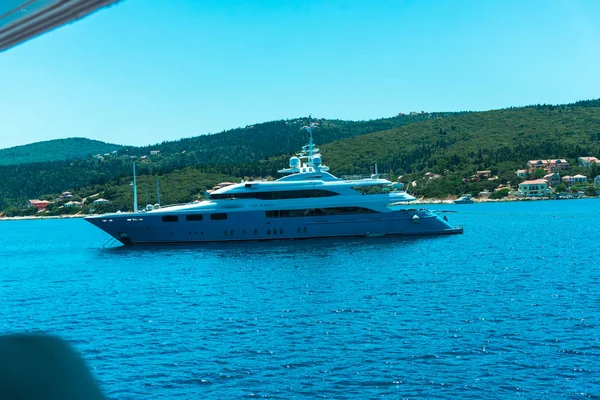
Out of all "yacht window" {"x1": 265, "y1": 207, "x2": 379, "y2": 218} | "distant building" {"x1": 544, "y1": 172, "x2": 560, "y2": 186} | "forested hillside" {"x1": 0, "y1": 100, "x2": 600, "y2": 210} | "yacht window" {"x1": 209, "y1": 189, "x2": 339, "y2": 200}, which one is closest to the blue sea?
"yacht window" {"x1": 265, "y1": 207, "x2": 379, "y2": 218}

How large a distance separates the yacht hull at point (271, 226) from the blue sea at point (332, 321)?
6416 mm

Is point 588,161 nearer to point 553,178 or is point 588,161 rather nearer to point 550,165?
point 550,165

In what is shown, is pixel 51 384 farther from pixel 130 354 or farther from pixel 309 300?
pixel 309 300

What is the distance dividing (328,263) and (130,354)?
53.3ft

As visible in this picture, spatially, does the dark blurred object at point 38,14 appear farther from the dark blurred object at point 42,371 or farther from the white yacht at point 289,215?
the white yacht at point 289,215

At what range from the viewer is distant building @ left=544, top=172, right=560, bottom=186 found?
11669 cm

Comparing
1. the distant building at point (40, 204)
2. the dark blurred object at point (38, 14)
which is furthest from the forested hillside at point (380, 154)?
the dark blurred object at point (38, 14)

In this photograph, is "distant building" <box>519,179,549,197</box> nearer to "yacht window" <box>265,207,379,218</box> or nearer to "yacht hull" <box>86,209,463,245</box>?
"yacht hull" <box>86,209,463,245</box>

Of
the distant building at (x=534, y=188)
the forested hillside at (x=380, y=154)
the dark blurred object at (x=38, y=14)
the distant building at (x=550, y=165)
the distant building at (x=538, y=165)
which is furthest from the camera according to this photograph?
the forested hillside at (x=380, y=154)

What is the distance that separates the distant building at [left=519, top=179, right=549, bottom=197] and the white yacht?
3037 inches

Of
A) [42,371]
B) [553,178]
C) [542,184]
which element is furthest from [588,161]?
[42,371]

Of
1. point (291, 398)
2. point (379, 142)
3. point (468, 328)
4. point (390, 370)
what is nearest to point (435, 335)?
point (468, 328)

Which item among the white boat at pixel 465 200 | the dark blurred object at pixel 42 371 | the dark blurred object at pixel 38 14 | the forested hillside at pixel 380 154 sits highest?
the forested hillside at pixel 380 154

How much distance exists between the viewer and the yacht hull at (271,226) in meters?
42.2
